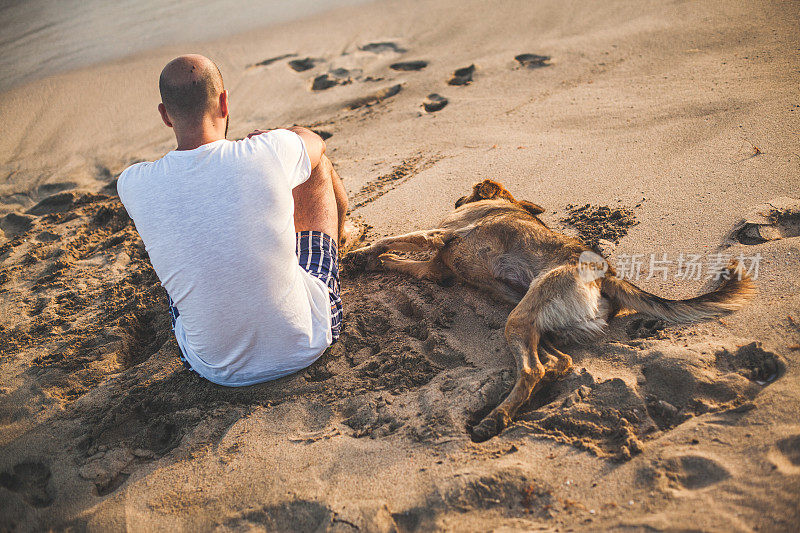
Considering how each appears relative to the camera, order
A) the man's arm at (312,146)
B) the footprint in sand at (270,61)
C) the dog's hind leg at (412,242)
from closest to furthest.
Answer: the man's arm at (312,146) → the dog's hind leg at (412,242) → the footprint in sand at (270,61)

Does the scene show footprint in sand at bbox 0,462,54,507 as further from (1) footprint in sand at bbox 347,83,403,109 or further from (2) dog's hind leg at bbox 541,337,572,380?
(1) footprint in sand at bbox 347,83,403,109

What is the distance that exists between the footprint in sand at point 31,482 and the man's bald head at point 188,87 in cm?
179

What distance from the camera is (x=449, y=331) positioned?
3092 millimetres

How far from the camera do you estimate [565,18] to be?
697 centimetres

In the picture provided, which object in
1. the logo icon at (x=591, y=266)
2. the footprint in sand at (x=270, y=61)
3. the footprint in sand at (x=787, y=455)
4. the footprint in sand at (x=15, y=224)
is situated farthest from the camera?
the footprint in sand at (x=270, y=61)

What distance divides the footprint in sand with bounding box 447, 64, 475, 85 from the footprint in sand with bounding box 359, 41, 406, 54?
115cm

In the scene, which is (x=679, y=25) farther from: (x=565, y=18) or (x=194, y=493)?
(x=194, y=493)

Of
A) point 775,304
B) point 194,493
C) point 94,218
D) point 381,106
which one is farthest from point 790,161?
point 94,218

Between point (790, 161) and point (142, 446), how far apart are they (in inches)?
180

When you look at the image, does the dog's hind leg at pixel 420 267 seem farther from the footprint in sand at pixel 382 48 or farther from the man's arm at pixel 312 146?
the footprint in sand at pixel 382 48

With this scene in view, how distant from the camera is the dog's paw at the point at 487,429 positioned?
2381 mm

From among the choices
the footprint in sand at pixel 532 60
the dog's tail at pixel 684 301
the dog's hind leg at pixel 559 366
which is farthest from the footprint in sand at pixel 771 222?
the footprint in sand at pixel 532 60

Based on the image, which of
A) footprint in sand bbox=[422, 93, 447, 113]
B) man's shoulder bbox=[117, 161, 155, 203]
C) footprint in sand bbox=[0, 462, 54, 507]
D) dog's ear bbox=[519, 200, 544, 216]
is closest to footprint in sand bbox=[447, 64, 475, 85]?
footprint in sand bbox=[422, 93, 447, 113]

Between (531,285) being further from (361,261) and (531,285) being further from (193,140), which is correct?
(193,140)
